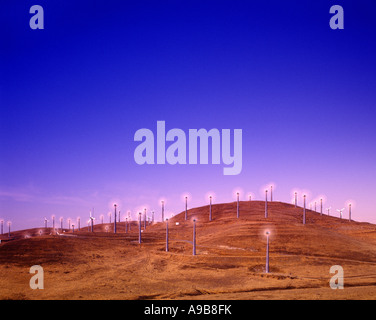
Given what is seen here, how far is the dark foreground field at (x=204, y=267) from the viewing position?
90.6 ft

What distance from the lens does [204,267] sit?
4212 centimetres

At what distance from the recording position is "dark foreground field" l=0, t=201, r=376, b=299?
27625 millimetres

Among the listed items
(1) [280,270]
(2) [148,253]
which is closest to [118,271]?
(2) [148,253]

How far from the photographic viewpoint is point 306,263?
43.9 m

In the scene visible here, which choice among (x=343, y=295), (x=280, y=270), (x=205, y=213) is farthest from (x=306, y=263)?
(x=205, y=213)

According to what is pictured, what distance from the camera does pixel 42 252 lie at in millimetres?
48719

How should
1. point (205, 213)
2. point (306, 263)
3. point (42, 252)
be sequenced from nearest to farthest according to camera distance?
point (306, 263)
point (42, 252)
point (205, 213)

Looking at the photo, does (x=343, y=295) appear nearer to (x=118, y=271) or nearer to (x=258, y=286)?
(x=258, y=286)
